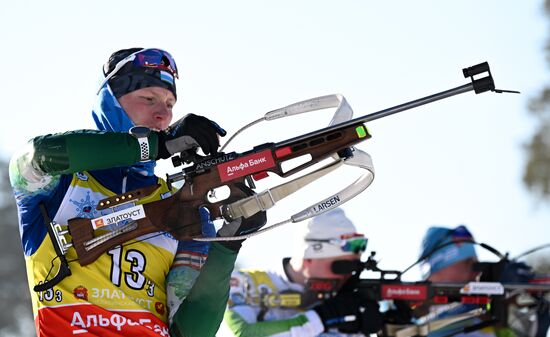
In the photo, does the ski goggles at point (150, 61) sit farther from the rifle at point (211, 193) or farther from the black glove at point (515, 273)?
the black glove at point (515, 273)

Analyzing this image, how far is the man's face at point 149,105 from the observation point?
533 cm

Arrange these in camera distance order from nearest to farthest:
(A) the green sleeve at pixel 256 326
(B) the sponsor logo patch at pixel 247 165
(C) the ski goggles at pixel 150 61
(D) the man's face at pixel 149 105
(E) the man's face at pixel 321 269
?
(B) the sponsor logo patch at pixel 247 165 → (D) the man's face at pixel 149 105 → (C) the ski goggles at pixel 150 61 → (A) the green sleeve at pixel 256 326 → (E) the man's face at pixel 321 269

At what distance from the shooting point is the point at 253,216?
5109 mm

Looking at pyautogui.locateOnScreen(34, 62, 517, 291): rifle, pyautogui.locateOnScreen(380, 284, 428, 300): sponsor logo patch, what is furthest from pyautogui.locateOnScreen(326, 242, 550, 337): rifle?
pyautogui.locateOnScreen(34, 62, 517, 291): rifle

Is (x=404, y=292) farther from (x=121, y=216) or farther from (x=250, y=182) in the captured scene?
(x=121, y=216)

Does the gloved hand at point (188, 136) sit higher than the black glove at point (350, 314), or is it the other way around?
the gloved hand at point (188, 136)

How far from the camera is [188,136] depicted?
4.80 meters

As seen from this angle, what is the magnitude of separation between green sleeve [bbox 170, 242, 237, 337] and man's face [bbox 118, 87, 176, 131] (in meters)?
0.61

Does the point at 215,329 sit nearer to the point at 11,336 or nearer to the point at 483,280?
the point at 483,280

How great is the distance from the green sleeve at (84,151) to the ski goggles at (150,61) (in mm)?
780

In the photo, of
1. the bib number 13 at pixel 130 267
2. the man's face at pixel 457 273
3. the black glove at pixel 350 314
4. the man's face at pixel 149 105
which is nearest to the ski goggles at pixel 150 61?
the man's face at pixel 149 105

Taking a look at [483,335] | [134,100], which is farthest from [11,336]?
[134,100]

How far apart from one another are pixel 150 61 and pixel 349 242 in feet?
14.8

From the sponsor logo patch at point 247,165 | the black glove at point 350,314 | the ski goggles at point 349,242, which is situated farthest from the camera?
the ski goggles at point 349,242
